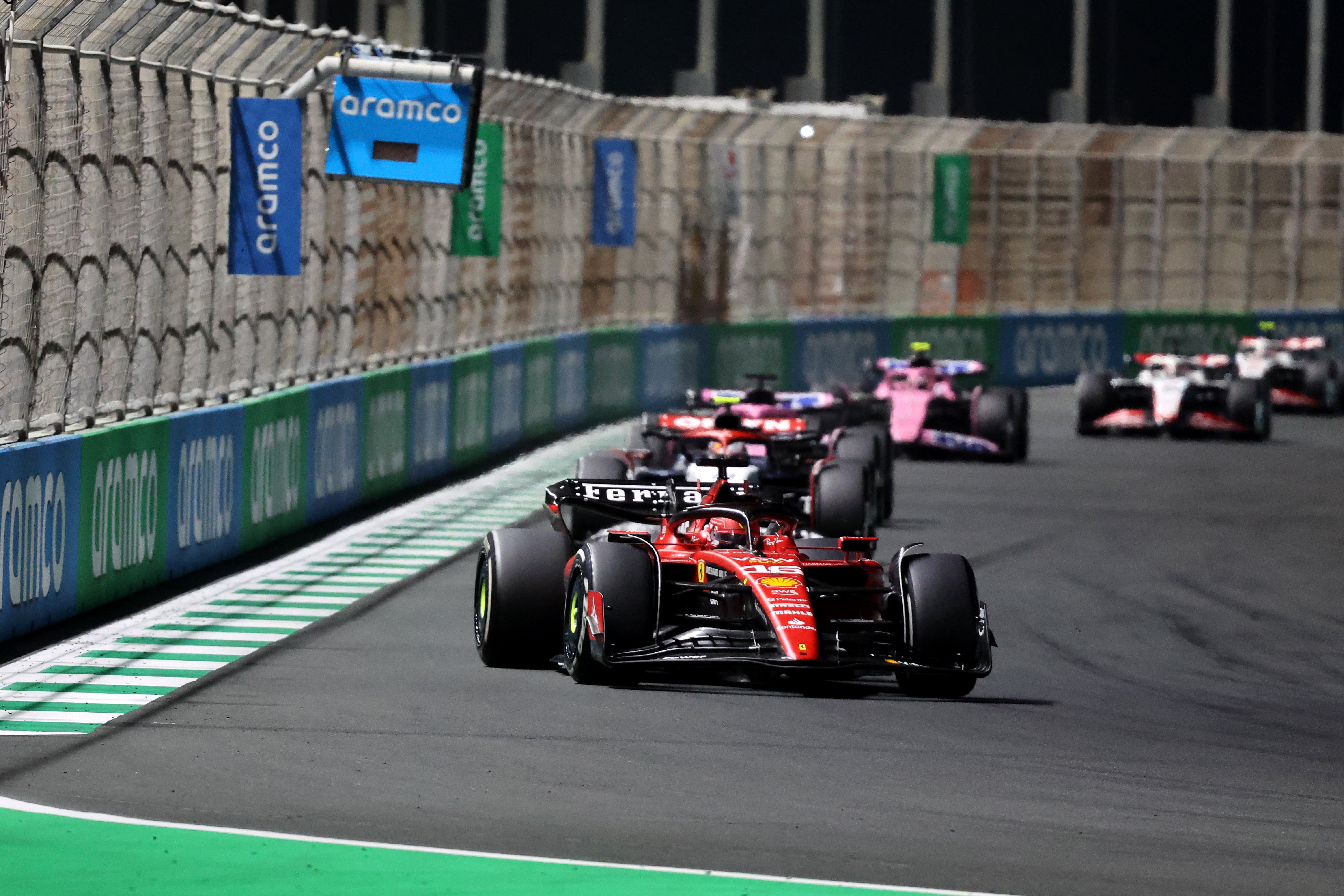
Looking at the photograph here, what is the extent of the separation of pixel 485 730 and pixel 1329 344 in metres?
36.8

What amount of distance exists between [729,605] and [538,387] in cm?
1579

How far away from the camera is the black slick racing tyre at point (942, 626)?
10.6m

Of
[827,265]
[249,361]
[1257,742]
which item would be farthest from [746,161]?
[1257,742]

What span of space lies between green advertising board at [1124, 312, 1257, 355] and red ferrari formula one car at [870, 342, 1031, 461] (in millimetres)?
17445

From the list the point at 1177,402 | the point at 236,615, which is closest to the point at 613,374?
the point at 1177,402

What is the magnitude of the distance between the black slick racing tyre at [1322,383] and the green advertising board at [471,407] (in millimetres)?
14689

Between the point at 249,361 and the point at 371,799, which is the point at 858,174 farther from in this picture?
the point at 371,799

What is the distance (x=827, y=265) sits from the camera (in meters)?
37.8

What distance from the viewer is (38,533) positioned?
480 inches

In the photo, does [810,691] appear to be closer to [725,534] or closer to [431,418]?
[725,534]

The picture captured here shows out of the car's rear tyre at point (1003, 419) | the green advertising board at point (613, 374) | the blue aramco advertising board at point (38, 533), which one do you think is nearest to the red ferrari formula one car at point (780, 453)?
the blue aramco advertising board at point (38, 533)

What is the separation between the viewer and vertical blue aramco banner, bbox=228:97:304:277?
16.1 metres

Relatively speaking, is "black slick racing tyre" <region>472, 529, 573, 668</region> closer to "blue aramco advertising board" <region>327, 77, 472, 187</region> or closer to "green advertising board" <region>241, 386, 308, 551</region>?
"green advertising board" <region>241, 386, 308, 551</region>

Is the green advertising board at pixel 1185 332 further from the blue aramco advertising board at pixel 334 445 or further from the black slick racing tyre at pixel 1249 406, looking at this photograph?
the blue aramco advertising board at pixel 334 445
